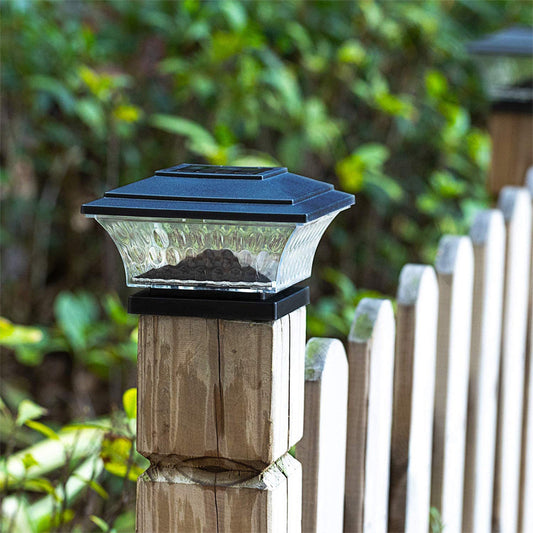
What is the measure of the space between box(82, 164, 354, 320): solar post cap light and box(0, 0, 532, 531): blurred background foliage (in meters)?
1.48

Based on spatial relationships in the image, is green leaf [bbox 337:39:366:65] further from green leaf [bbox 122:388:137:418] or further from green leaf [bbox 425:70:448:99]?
green leaf [bbox 122:388:137:418]

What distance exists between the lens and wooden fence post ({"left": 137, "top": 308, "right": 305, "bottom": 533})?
32.6 inches

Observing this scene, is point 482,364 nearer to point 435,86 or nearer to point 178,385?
point 178,385

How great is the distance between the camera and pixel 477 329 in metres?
1.57

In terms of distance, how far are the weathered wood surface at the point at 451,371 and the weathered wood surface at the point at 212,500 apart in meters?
0.56

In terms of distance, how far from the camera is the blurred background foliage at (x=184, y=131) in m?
2.75

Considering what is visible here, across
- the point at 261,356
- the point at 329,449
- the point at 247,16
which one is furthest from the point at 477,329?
the point at 247,16

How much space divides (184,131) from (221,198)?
5.87 feet

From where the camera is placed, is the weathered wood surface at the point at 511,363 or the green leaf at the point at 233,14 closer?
the weathered wood surface at the point at 511,363

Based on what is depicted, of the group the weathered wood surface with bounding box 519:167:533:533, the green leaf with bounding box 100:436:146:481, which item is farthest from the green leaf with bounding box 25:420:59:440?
the weathered wood surface with bounding box 519:167:533:533

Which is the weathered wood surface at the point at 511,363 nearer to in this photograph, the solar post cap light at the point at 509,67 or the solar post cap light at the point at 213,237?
the solar post cap light at the point at 509,67

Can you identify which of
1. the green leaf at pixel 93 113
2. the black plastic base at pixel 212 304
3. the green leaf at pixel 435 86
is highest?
the green leaf at pixel 435 86

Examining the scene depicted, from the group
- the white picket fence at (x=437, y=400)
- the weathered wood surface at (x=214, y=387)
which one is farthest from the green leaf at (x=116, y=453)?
the weathered wood surface at (x=214, y=387)

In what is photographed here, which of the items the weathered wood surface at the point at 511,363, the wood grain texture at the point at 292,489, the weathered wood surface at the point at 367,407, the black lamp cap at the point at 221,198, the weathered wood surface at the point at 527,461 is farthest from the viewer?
the weathered wood surface at the point at 527,461
